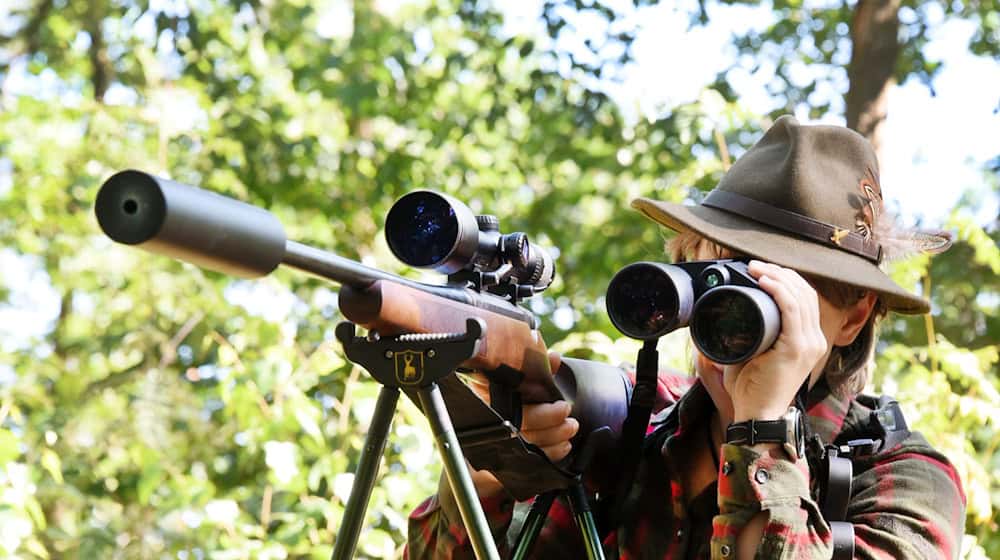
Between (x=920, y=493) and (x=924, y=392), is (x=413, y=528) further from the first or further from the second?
(x=924, y=392)

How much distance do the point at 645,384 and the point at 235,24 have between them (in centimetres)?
543

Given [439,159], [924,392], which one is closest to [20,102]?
[439,159]

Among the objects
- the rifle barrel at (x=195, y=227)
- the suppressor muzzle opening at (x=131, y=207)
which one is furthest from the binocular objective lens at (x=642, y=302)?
the suppressor muzzle opening at (x=131, y=207)

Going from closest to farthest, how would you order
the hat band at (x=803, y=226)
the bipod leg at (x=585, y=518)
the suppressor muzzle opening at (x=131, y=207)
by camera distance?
the suppressor muzzle opening at (x=131, y=207)
the bipod leg at (x=585, y=518)
the hat band at (x=803, y=226)

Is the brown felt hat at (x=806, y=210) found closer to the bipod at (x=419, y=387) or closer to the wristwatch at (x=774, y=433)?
the wristwatch at (x=774, y=433)

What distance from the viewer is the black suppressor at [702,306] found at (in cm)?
157

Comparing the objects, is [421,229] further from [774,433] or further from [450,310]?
[774,433]

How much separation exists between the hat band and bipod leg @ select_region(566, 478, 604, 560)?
50cm

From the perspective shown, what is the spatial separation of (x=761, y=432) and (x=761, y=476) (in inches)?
2.6

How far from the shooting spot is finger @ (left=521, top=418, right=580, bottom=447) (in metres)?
1.76

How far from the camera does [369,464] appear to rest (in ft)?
4.73

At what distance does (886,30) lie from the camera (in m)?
4.18

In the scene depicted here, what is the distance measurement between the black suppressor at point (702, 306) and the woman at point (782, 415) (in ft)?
0.16

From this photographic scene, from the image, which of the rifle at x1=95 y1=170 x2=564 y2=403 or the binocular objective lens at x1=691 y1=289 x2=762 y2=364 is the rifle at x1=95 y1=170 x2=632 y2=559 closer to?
the rifle at x1=95 y1=170 x2=564 y2=403
